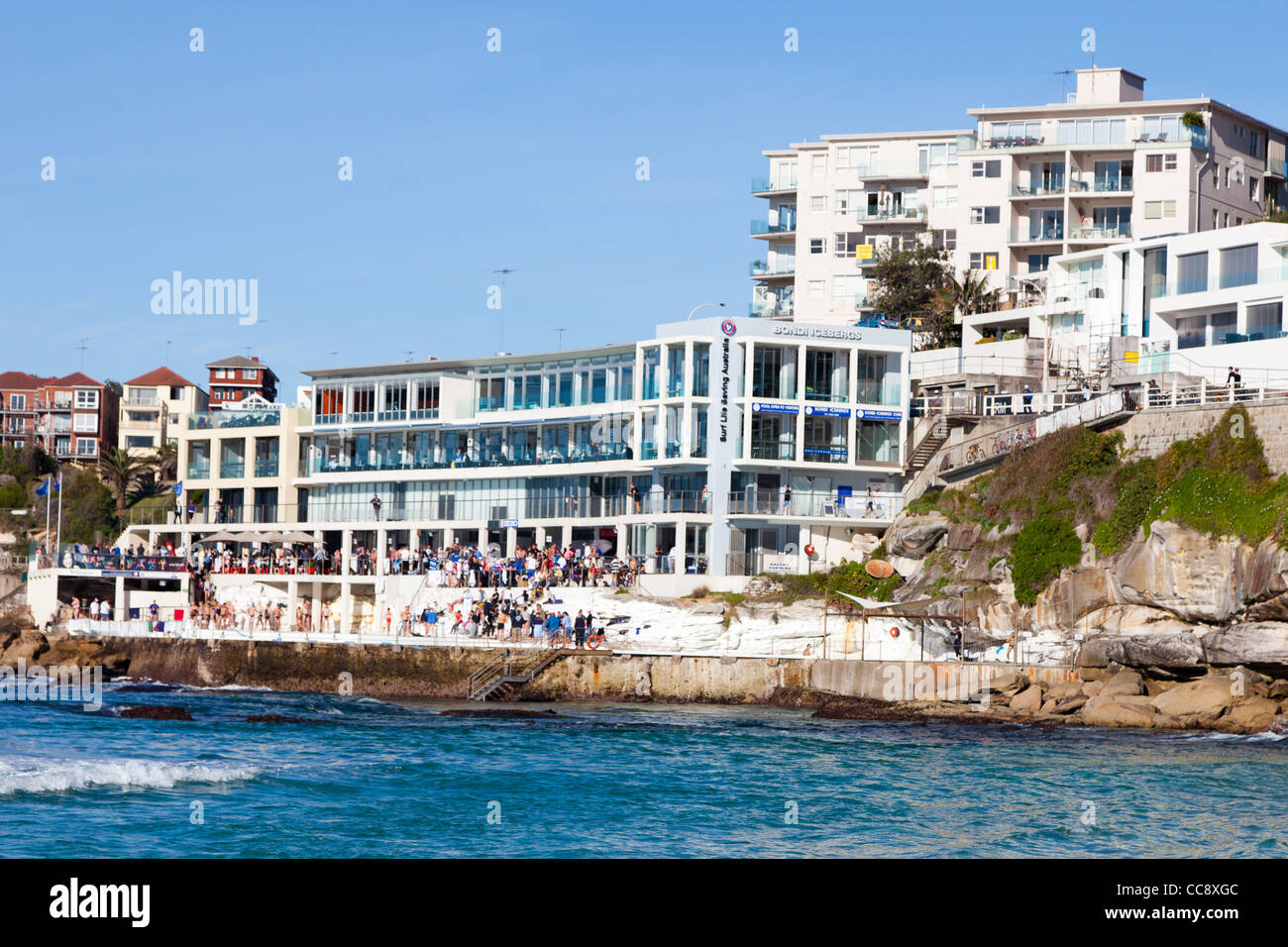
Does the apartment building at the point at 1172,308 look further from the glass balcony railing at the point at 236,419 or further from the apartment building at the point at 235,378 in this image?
the apartment building at the point at 235,378

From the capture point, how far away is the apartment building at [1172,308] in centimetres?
5781

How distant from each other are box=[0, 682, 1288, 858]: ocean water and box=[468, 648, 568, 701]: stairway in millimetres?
6665

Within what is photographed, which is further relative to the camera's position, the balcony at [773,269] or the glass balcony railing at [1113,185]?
the balcony at [773,269]

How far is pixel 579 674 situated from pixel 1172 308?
30.1 m

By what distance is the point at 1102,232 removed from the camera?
80562 millimetres

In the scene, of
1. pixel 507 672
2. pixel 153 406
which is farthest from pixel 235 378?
pixel 507 672

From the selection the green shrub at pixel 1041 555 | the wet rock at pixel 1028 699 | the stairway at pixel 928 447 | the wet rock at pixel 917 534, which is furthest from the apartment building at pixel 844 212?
the wet rock at pixel 1028 699

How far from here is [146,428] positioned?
127 m

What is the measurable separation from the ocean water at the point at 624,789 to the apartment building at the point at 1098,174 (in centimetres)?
4551

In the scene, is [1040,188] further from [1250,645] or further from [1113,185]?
[1250,645]

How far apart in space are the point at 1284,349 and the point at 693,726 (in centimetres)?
2768

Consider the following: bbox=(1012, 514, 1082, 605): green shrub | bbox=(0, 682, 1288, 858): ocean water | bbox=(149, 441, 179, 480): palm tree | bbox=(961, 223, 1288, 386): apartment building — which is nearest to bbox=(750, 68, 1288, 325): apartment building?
bbox=(961, 223, 1288, 386): apartment building

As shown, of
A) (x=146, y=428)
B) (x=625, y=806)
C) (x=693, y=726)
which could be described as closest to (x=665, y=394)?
(x=693, y=726)
